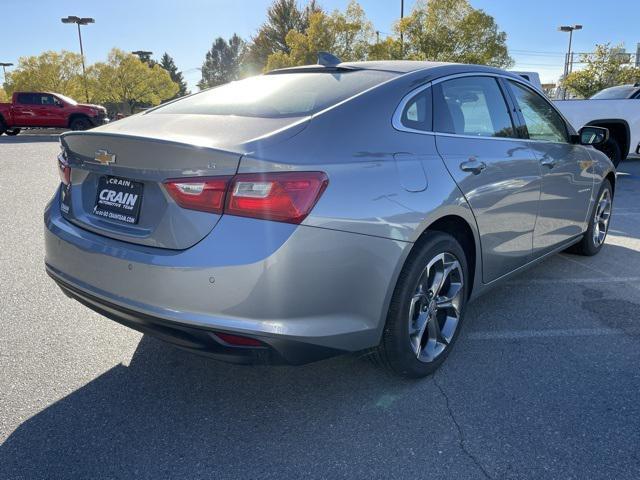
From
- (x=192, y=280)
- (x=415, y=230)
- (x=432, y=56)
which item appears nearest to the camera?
(x=192, y=280)

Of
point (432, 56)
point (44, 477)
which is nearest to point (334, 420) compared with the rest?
point (44, 477)

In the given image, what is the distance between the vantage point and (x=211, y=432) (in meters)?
2.36

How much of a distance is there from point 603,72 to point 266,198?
40264 millimetres

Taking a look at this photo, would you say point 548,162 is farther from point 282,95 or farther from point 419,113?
point 282,95

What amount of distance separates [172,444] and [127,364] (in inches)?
31.7

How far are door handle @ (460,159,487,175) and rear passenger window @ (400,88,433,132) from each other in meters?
0.29

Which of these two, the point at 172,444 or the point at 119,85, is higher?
the point at 119,85

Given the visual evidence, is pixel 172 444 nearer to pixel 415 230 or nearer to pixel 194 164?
pixel 194 164

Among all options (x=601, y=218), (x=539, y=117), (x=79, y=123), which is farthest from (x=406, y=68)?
(x=79, y=123)

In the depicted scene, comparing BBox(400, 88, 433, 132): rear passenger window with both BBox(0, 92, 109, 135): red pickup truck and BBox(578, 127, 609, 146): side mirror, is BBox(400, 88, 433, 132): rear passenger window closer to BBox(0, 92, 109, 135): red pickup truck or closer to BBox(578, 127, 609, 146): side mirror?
BBox(578, 127, 609, 146): side mirror

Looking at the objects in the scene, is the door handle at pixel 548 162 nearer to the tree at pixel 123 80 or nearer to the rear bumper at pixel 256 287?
the rear bumper at pixel 256 287

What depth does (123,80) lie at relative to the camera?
48281 mm

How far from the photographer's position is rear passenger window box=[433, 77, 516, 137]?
2920mm

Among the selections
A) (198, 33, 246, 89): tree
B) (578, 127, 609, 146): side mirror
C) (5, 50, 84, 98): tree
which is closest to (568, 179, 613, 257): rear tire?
(578, 127, 609, 146): side mirror
